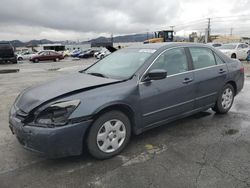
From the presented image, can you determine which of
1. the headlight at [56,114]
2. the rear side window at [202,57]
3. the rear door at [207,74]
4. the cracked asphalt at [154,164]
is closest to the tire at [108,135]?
the cracked asphalt at [154,164]

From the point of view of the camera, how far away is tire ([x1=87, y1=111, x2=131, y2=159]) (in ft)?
10.4

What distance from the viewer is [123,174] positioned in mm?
3002

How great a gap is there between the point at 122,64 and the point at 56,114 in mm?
1607

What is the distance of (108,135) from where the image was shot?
3.35 m

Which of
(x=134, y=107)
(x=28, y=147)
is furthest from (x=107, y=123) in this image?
(x=28, y=147)

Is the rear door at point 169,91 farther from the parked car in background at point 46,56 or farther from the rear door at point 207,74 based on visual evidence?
the parked car in background at point 46,56

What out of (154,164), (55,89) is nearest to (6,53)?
(55,89)

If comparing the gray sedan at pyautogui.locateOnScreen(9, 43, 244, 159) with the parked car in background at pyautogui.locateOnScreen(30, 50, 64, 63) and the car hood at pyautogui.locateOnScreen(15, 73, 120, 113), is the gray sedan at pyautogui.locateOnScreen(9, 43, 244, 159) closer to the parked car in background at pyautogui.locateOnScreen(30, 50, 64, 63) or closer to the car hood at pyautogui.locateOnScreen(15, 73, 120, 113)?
the car hood at pyautogui.locateOnScreen(15, 73, 120, 113)

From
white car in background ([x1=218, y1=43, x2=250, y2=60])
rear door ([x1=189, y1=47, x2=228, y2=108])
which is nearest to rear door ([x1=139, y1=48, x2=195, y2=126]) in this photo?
rear door ([x1=189, y1=47, x2=228, y2=108])

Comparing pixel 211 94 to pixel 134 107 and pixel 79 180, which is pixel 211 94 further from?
pixel 79 180

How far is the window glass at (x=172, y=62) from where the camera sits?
3.95m

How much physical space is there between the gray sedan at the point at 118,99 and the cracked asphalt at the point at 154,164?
0.26 m

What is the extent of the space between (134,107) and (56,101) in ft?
3.62

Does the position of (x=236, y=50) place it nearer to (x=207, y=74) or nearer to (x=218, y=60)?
(x=218, y=60)
